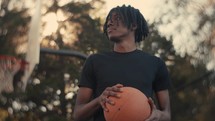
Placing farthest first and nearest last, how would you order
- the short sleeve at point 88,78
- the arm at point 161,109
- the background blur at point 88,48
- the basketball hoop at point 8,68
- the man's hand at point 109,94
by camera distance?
the background blur at point 88,48, the basketball hoop at point 8,68, the short sleeve at point 88,78, the arm at point 161,109, the man's hand at point 109,94

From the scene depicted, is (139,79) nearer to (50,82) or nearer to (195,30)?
(195,30)

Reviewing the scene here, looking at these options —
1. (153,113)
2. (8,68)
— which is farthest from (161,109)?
(8,68)

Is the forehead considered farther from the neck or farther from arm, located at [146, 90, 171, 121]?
arm, located at [146, 90, 171, 121]

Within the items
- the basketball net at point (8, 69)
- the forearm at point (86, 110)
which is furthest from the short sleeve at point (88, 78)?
the basketball net at point (8, 69)

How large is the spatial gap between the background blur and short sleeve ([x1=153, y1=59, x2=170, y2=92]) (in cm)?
1743

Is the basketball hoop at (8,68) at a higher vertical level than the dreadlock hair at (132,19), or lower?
lower

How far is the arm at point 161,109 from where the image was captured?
2.93 m

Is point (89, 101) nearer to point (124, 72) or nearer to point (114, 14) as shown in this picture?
point (124, 72)

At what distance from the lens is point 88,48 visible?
28.8m

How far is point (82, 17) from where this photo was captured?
29.5 m

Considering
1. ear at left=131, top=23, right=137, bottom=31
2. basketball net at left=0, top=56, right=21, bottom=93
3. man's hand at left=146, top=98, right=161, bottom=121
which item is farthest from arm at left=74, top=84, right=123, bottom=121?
basketball net at left=0, top=56, right=21, bottom=93

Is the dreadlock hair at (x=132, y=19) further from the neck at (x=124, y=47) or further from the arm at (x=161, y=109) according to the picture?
the arm at (x=161, y=109)

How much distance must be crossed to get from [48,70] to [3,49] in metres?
7.56

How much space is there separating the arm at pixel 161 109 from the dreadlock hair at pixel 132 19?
0.36m
